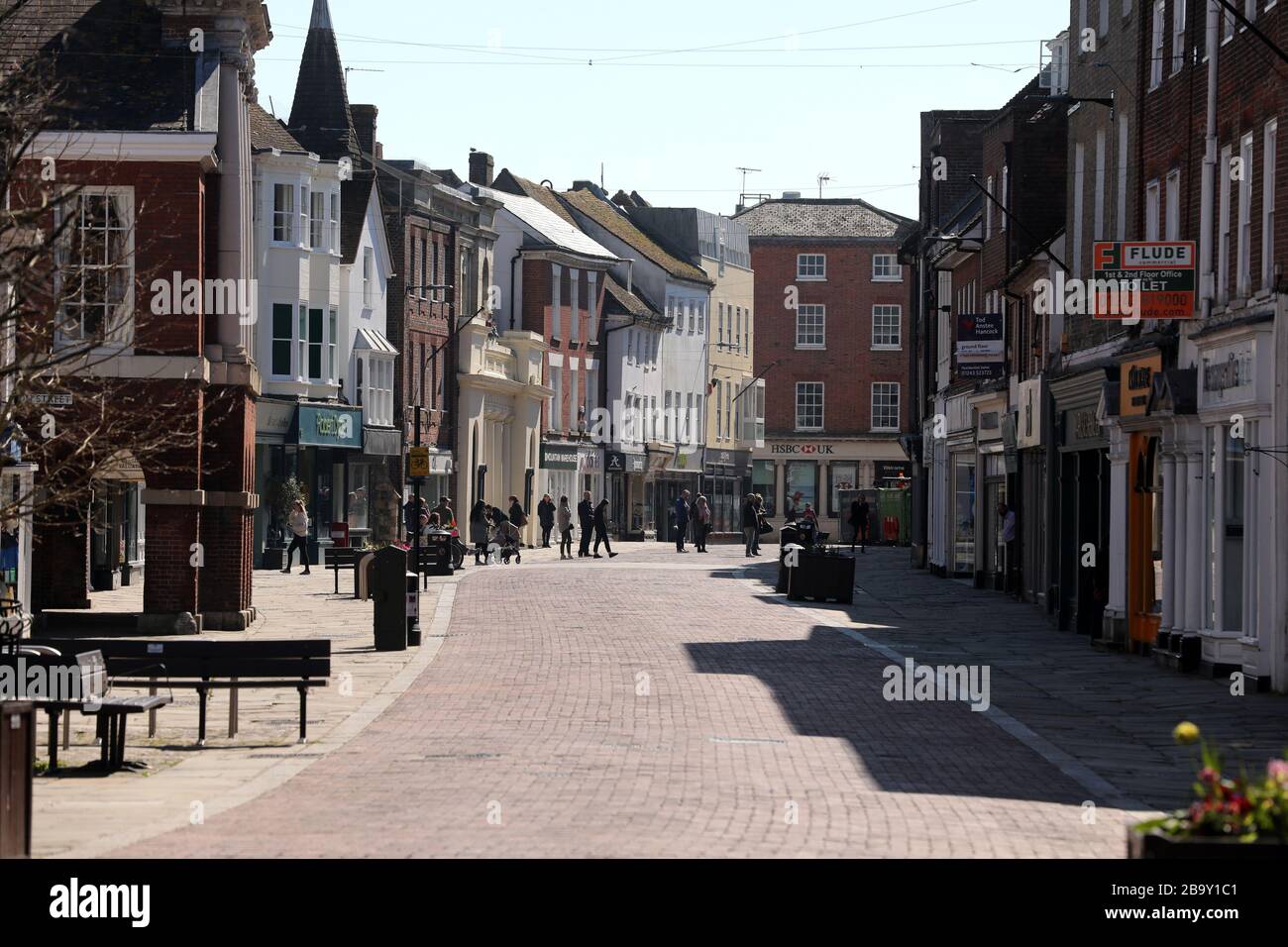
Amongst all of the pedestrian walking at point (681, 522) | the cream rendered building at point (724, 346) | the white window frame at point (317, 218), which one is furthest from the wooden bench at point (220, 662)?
the cream rendered building at point (724, 346)

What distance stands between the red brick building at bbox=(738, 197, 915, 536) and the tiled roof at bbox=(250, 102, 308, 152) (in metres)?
49.7

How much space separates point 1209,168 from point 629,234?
7388 centimetres

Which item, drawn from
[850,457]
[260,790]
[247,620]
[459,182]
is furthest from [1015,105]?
[850,457]

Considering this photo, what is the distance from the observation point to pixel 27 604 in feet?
97.4

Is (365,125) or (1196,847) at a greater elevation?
(365,125)

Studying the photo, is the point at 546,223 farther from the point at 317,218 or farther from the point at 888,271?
the point at 317,218

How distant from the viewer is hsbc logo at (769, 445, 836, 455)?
105688 millimetres

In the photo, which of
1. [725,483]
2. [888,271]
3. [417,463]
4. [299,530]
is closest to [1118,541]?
[417,463]

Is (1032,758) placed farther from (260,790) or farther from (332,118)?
(332,118)

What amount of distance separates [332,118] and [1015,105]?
29.2 m

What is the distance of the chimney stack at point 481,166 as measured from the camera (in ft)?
280

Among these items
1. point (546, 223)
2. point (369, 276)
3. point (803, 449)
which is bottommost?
point (803, 449)

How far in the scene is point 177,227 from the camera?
28.9 meters

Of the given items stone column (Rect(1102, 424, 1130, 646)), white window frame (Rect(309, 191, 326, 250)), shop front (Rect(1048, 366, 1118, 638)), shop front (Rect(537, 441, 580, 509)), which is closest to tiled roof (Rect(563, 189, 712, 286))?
shop front (Rect(537, 441, 580, 509))
